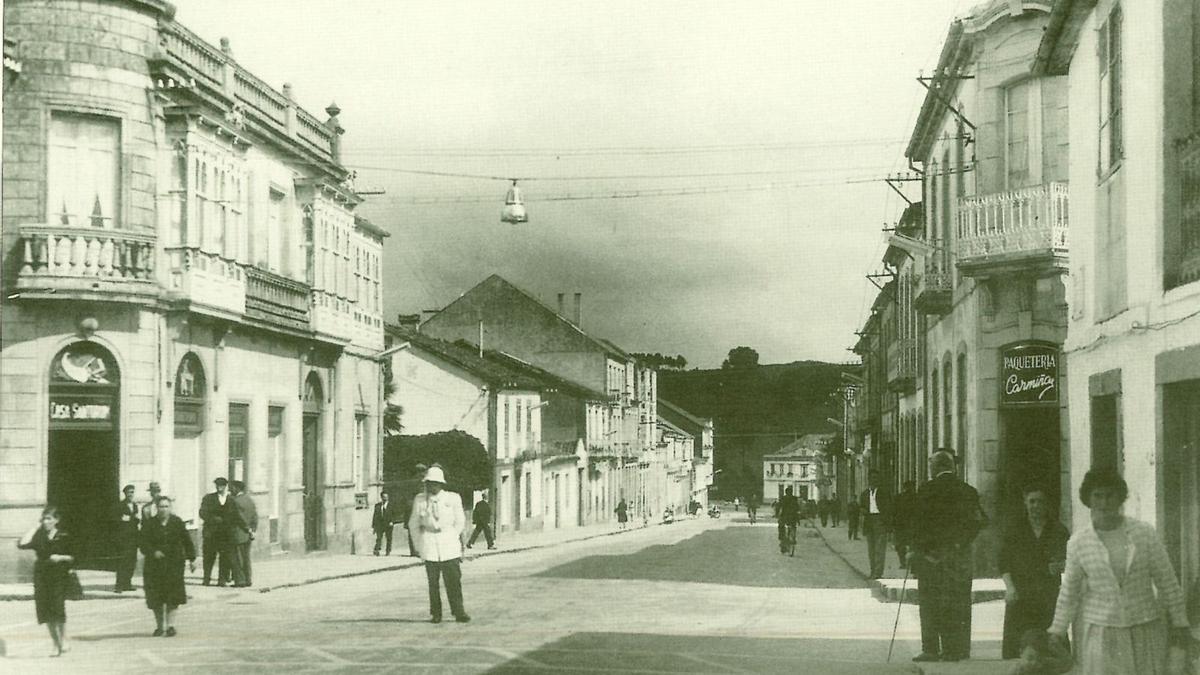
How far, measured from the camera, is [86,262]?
21.4m

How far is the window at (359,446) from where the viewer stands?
114 feet

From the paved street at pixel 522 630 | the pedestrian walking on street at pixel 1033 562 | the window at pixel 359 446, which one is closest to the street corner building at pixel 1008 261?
the paved street at pixel 522 630

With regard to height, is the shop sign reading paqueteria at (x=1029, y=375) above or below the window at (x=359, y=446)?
above

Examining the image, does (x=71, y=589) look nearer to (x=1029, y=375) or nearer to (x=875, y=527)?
(x=875, y=527)

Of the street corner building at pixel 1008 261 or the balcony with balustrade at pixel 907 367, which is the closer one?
the street corner building at pixel 1008 261

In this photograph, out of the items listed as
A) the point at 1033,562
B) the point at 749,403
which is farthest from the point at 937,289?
the point at 749,403

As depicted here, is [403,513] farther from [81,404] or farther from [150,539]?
[150,539]

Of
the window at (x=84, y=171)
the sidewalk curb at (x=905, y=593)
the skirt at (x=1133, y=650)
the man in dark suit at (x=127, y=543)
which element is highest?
the window at (x=84, y=171)

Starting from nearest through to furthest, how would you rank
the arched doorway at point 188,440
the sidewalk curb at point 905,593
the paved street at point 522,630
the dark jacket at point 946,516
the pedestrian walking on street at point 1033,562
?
the pedestrian walking on street at point 1033,562, the dark jacket at point 946,516, the paved street at point 522,630, the sidewalk curb at point 905,593, the arched doorway at point 188,440

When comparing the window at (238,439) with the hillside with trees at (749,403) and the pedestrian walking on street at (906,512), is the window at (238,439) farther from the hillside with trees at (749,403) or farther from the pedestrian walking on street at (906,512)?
the hillside with trees at (749,403)

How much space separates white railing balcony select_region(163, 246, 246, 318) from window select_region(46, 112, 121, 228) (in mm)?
1478

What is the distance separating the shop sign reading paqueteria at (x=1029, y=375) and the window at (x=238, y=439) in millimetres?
14126

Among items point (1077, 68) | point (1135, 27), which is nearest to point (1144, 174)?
point (1135, 27)

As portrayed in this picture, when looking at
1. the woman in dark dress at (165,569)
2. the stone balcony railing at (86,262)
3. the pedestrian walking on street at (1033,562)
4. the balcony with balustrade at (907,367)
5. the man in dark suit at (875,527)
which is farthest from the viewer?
the balcony with balustrade at (907,367)
